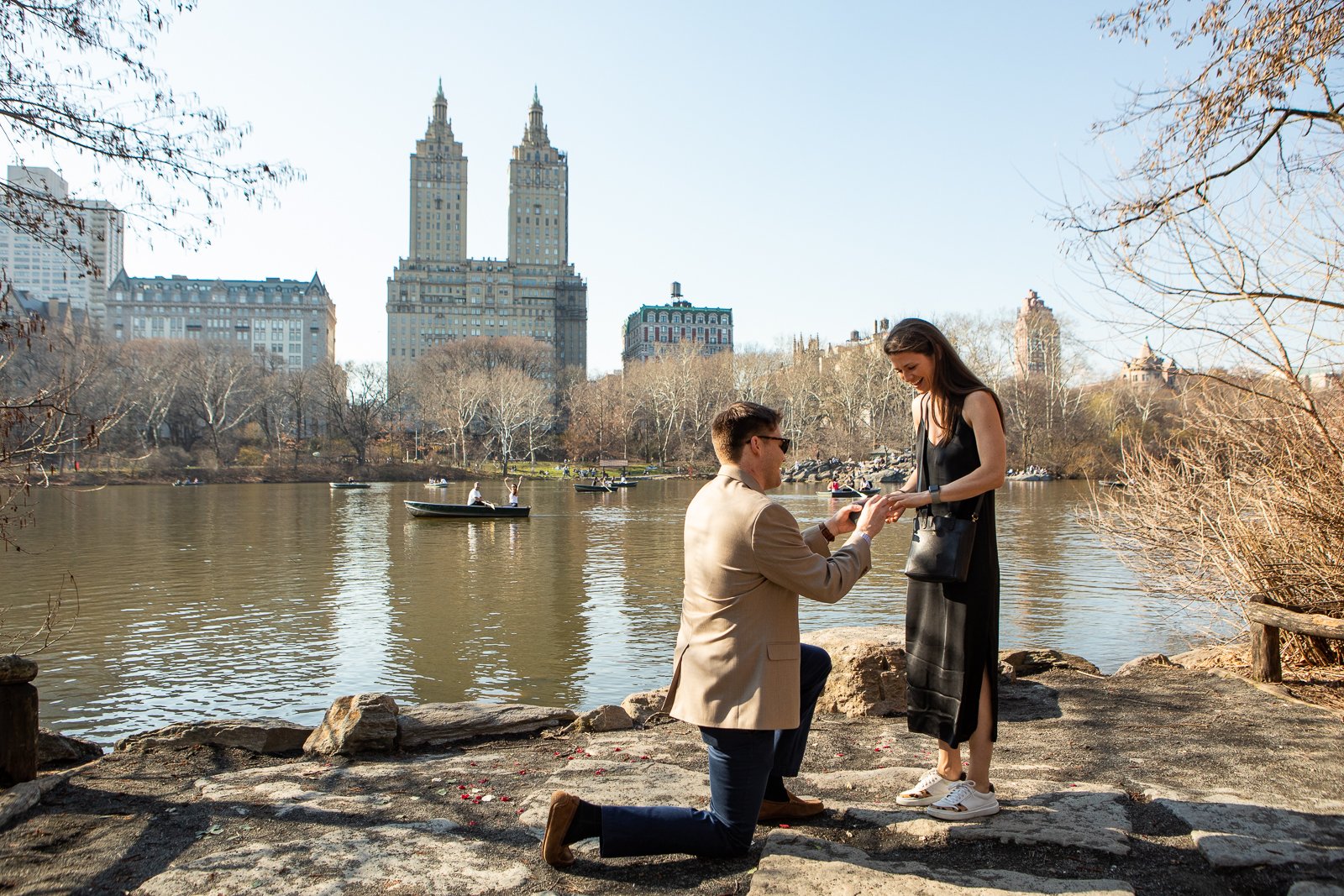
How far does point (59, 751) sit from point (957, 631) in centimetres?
514

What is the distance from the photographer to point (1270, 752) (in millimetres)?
4844

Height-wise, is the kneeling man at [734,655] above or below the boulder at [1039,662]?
above

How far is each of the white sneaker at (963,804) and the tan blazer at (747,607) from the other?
0.87 meters

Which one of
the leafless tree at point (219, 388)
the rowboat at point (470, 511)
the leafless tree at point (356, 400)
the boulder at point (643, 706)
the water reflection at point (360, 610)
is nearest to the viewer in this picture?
the boulder at point (643, 706)

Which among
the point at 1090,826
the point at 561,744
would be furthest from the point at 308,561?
the point at 1090,826

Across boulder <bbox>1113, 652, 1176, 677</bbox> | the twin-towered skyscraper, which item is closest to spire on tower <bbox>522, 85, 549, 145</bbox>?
the twin-towered skyscraper

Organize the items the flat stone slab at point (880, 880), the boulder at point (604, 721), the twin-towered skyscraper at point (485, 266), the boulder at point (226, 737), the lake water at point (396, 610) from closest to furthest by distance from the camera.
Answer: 1. the flat stone slab at point (880, 880)
2. the boulder at point (226, 737)
3. the boulder at point (604, 721)
4. the lake water at point (396, 610)
5. the twin-towered skyscraper at point (485, 266)

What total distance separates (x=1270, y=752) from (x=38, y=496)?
4889 cm

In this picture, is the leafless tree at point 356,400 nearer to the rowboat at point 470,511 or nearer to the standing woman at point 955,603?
the rowboat at point 470,511

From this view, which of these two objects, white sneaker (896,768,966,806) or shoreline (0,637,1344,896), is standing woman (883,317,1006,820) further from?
shoreline (0,637,1344,896)

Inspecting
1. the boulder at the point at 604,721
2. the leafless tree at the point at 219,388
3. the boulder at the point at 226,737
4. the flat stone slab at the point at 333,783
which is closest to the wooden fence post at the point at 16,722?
the flat stone slab at the point at 333,783

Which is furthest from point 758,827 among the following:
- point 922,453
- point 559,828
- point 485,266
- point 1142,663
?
point 485,266

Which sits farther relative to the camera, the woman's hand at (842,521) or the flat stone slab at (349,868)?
the woman's hand at (842,521)

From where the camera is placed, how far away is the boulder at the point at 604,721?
6.19 metres
